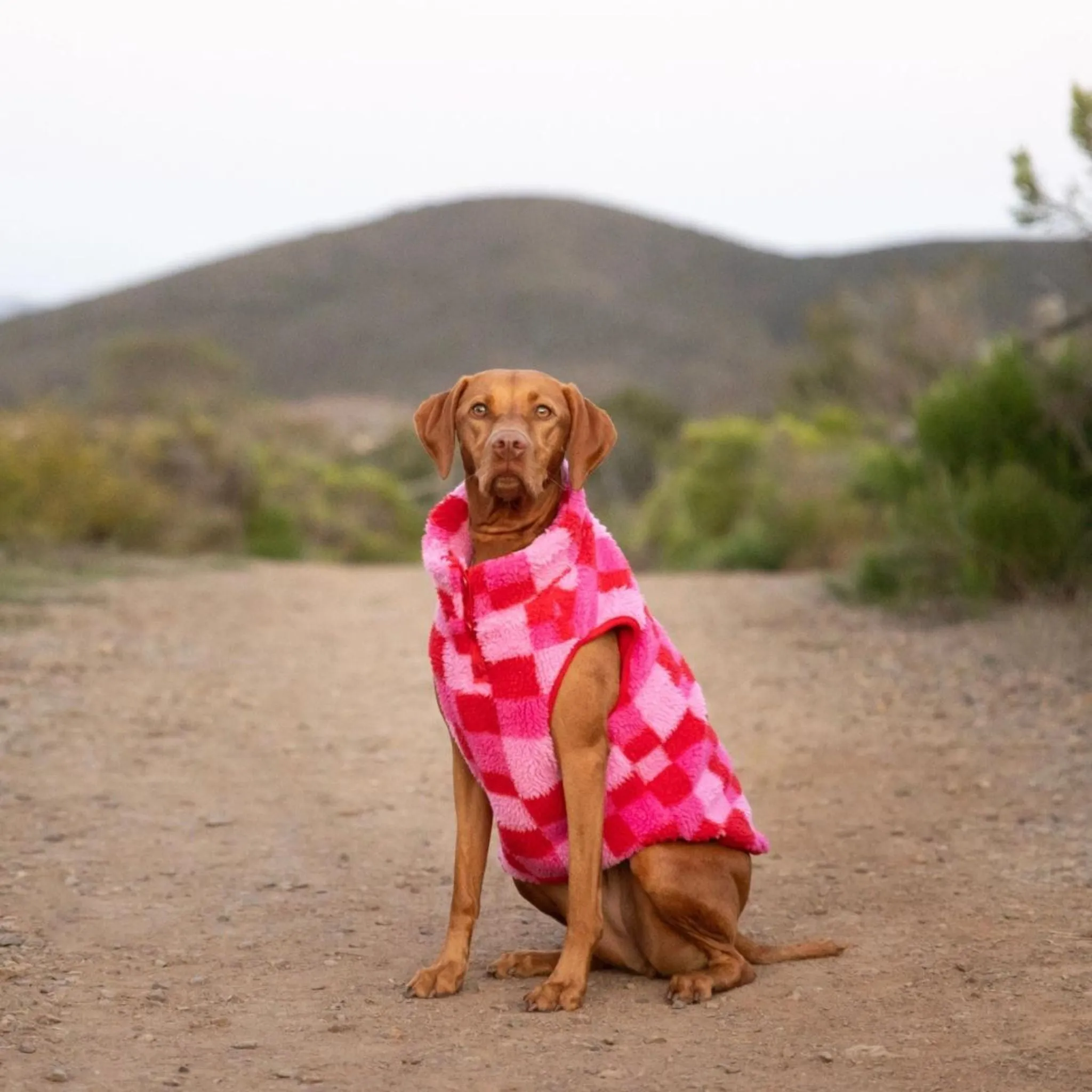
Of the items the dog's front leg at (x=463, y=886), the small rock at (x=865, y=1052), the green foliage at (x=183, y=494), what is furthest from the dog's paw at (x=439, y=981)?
the green foliage at (x=183, y=494)

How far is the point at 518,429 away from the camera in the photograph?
473 cm

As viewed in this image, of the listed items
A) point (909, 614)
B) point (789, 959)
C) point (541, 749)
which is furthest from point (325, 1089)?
point (909, 614)

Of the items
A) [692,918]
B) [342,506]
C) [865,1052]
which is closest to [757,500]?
[342,506]

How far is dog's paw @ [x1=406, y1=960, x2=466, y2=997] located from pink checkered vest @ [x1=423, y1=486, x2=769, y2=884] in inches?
14.8

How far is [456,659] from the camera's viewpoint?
475 cm

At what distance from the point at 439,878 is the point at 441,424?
215cm

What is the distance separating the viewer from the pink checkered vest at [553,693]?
4645 millimetres

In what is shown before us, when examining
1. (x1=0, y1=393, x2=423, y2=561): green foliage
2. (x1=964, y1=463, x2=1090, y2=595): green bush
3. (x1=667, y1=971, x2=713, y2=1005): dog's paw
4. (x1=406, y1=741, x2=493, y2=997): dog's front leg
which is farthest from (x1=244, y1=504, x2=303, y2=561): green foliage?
(x1=667, y1=971, x2=713, y2=1005): dog's paw

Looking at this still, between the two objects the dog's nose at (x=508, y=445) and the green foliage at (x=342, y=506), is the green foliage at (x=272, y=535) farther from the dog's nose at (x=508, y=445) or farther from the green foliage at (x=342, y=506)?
the dog's nose at (x=508, y=445)

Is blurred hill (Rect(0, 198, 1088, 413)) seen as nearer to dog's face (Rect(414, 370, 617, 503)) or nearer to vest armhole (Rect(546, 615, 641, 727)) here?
dog's face (Rect(414, 370, 617, 503))

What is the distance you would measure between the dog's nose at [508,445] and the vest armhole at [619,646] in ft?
1.77

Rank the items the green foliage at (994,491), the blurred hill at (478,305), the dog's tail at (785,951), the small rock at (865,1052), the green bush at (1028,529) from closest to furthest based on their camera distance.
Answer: the small rock at (865,1052), the dog's tail at (785,951), the green bush at (1028,529), the green foliage at (994,491), the blurred hill at (478,305)

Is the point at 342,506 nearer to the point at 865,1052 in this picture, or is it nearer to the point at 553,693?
the point at 553,693

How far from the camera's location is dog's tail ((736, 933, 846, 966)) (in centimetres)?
500
